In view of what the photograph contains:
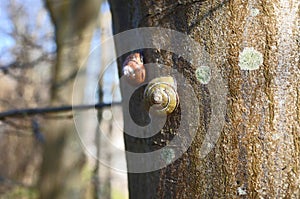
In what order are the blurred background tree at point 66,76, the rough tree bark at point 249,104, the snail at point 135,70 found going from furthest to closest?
the blurred background tree at point 66,76 → the snail at point 135,70 → the rough tree bark at point 249,104

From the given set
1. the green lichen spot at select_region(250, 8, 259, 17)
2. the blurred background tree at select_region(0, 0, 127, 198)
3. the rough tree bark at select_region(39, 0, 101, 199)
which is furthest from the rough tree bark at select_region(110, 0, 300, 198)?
the rough tree bark at select_region(39, 0, 101, 199)

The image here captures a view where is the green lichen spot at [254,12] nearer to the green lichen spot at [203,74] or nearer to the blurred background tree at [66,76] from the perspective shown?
the green lichen spot at [203,74]

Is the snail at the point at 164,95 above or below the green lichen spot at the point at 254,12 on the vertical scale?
below

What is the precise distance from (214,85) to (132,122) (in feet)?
0.74

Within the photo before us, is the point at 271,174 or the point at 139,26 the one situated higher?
the point at 139,26

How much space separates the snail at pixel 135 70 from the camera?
722mm

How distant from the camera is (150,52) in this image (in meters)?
0.71

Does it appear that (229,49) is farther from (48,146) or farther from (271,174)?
(48,146)

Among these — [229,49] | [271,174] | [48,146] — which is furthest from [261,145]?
[48,146]

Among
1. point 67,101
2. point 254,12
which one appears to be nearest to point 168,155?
point 254,12

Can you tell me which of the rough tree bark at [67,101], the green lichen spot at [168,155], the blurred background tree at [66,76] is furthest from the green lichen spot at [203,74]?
the rough tree bark at [67,101]

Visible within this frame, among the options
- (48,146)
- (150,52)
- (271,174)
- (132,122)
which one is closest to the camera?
(271,174)

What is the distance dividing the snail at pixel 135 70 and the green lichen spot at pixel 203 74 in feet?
0.35

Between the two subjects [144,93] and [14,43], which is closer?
[144,93]
